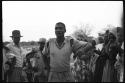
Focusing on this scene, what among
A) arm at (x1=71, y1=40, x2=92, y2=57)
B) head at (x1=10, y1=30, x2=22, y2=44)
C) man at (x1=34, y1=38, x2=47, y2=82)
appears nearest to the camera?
arm at (x1=71, y1=40, x2=92, y2=57)

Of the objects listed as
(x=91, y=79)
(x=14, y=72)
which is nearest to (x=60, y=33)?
(x=14, y=72)

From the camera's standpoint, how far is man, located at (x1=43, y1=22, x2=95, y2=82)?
625 cm

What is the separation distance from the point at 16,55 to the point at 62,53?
1943mm

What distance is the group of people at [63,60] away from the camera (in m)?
6.30

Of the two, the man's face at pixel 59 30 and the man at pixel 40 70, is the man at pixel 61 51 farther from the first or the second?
the man at pixel 40 70

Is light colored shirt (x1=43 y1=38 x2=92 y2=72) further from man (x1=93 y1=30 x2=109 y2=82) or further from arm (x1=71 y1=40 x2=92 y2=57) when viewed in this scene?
man (x1=93 y1=30 x2=109 y2=82)

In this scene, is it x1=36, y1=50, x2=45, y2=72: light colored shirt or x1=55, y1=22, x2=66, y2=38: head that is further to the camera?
x1=36, y1=50, x2=45, y2=72: light colored shirt

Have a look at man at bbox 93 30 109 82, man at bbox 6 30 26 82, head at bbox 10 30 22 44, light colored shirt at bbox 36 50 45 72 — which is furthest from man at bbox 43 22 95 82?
light colored shirt at bbox 36 50 45 72

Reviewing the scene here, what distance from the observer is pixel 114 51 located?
24.6 ft

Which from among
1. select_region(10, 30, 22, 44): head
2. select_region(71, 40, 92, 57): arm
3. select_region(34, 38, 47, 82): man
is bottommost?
select_region(34, 38, 47, 82): man

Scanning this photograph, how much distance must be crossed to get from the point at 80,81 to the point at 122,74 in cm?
335

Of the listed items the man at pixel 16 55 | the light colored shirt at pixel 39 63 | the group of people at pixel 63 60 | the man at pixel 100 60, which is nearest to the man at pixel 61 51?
the group of people at pixel 63 60

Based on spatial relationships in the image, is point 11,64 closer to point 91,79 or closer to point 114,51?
point 114,51

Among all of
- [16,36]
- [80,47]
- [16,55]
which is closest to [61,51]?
[80,47]
